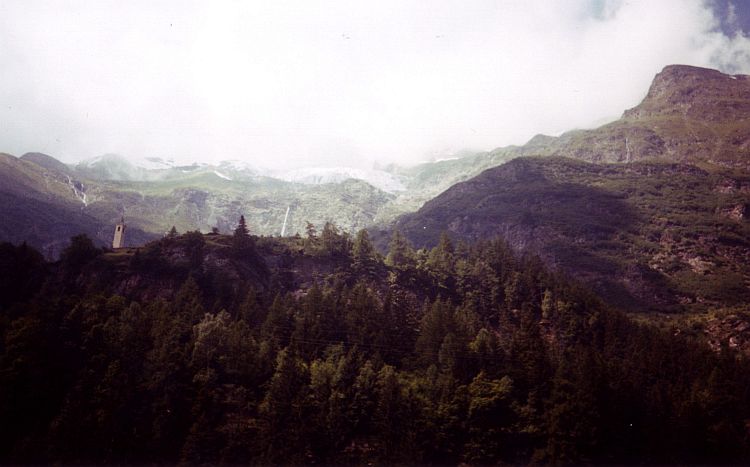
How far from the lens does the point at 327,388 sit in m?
73.7

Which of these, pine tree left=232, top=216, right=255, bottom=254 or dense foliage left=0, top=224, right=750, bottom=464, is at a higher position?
pine tree left=232, top=216, right=255, bottom=254

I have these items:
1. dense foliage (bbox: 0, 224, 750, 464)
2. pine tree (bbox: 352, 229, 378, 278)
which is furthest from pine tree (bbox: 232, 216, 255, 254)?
pine tree (bbox: 352, 229, 378, 278)

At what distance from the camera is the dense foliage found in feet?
218

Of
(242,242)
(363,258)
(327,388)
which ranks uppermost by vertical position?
(242,242)

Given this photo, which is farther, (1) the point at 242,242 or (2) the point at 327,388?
(1) the point at 242,242

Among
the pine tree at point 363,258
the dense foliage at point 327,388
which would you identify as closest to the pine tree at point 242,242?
the dense foliage at point 327,388

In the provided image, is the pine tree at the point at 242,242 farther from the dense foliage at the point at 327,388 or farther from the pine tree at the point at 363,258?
the pine tree at the point at 363,258

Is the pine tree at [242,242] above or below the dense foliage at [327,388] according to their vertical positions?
above

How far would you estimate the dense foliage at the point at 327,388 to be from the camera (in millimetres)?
66562

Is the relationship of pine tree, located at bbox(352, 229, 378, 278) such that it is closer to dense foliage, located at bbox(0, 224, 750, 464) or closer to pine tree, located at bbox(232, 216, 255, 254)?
dense foliage, located at bbox(0, 224, 750, 464)

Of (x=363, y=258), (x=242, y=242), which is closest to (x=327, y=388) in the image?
(x=363, y=258)

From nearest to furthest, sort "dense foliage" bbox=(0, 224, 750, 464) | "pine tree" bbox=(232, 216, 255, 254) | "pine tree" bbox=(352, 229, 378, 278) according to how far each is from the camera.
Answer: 1. "dense foliage" bbox=(0, 224, 750, 464)
2. "pine tree" bbox=(232, 216, 255, 254)
3. "pine tree" bbox=(352, 229, 378, 278)

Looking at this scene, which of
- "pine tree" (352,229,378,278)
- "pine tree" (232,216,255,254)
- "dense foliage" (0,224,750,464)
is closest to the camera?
"dense foliage" (0,224,750,464)

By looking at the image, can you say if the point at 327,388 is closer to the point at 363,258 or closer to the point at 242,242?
the point at 363,258
